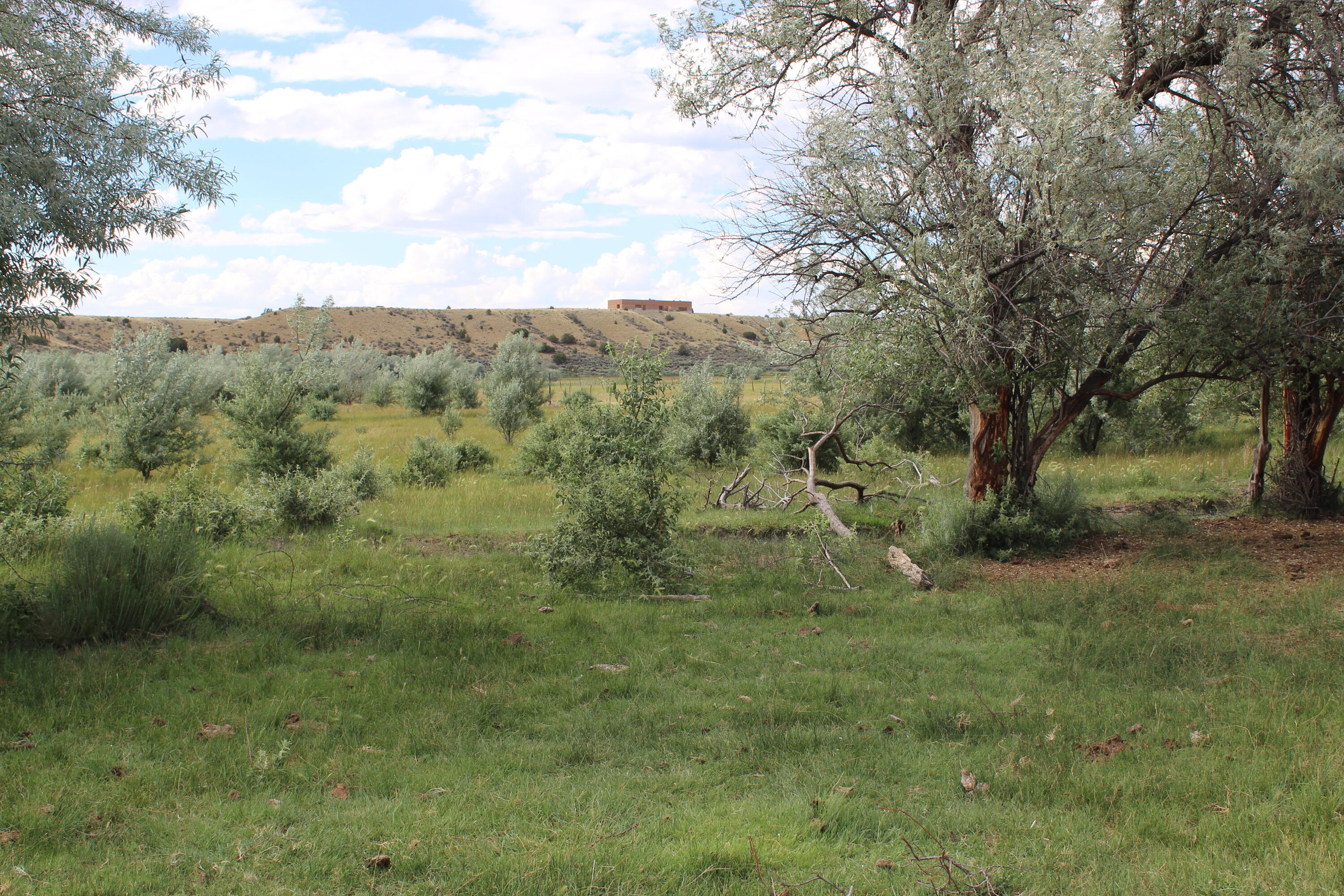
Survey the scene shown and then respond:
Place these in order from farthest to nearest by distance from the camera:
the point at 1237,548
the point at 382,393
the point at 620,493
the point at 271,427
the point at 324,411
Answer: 1. the point at 382,393
2. the point at 324,411
3. the point at 271,427
4. the point at 1237,548
5. the point at 620,493

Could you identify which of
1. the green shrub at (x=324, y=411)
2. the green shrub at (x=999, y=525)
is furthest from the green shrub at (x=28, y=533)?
the green shrub at (x=324, y=411)

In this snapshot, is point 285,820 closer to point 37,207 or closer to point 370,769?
point 370,769

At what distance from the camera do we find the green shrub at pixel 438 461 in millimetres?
Answer: 17172

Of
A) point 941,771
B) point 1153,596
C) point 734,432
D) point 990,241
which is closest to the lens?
point 941,771

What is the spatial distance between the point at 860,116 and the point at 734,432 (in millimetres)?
10962

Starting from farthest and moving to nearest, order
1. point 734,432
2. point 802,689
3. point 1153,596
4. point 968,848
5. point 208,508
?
point 734,432 < point 208,508 < point 1153,596 < point 802,689 < point 968,848

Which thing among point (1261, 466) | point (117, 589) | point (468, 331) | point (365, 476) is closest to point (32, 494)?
point (117, 589)

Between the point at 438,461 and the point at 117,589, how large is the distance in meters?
11.2

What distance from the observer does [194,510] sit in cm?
1085

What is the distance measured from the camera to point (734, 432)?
2036 cm

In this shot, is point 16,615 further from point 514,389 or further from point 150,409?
point 514,389

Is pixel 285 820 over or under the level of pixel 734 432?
under

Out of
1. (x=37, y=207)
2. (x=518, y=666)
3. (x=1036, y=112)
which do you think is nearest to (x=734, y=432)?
(x=1036, y=112)

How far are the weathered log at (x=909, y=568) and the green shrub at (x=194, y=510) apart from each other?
8054 millimetres
